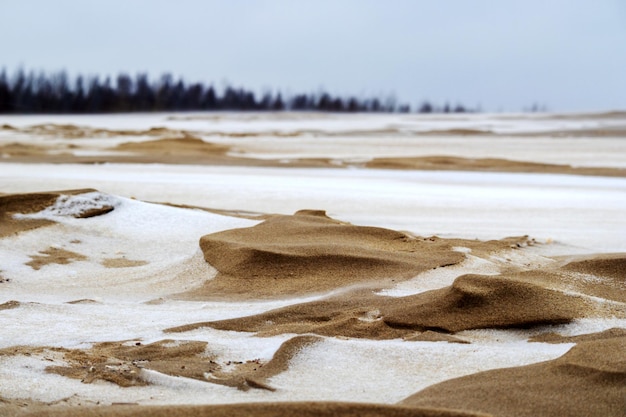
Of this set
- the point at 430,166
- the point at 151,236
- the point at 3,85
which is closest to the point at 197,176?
the point at 430,166

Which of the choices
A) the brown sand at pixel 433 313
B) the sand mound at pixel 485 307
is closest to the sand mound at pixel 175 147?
the brown sand at pixel 433 313

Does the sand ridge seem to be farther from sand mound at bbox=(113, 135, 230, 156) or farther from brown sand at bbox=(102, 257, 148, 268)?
sand mound at bbox=(113, 135, 230, 156)

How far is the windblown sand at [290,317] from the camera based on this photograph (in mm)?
2514

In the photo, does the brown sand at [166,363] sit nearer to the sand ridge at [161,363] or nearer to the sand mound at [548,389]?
the sand ridge at [161,363]

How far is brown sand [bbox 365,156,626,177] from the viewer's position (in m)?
12.2

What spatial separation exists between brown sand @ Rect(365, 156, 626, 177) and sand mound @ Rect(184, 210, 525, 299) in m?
7.14

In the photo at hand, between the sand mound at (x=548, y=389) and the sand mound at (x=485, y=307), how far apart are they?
23.1 inches

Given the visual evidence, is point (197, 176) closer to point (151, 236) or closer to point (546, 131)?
point (151, 236)

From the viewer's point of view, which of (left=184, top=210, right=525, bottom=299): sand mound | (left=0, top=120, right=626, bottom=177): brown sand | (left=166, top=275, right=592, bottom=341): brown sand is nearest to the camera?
(left=166, top=275, right=592, bottom=341): brown sand

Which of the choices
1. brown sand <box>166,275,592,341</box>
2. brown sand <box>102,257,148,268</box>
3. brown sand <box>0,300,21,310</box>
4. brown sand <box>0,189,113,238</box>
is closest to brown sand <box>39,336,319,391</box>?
brown sand <box>166,275,592,341</box>

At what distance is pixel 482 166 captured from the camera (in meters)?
13.0

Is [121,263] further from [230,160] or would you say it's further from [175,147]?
[175,147]

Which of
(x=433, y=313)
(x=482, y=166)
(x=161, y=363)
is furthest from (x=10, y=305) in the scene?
(x=482, y=166)

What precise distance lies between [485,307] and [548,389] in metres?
1.00
